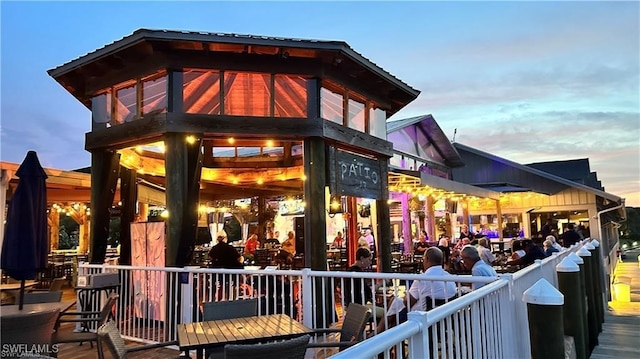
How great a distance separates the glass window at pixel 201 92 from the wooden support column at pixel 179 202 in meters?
0.53

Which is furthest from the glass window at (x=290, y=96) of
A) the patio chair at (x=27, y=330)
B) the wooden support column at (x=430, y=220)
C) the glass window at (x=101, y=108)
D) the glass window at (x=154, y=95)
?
the wooden support column at (x=430, y=220)

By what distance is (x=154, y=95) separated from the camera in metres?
7.92

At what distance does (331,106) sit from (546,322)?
5.55 m

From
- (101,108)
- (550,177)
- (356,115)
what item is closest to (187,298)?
(101,108)

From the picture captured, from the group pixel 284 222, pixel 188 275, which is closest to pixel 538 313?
pixel 188 275

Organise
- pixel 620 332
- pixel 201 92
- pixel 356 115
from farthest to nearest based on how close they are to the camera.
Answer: pixel 620 332 < pixel 356 115 < pixel 201 92

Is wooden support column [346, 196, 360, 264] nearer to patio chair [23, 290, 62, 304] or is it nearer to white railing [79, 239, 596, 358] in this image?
white railing [79, 239, 596, 358]

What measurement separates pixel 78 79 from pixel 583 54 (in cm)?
1469

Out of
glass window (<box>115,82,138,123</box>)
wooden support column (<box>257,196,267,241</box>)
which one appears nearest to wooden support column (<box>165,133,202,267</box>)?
glass window (<box>115,82,138,123</box>)

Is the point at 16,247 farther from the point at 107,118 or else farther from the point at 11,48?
the point at 11,48

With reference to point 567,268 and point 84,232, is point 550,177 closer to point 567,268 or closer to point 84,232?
point 567,268

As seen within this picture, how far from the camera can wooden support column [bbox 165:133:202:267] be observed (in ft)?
23.7

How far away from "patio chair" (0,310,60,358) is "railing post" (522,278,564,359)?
178 inches

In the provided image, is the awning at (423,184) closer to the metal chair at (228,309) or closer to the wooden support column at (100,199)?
the wooden support column at (100,199)
